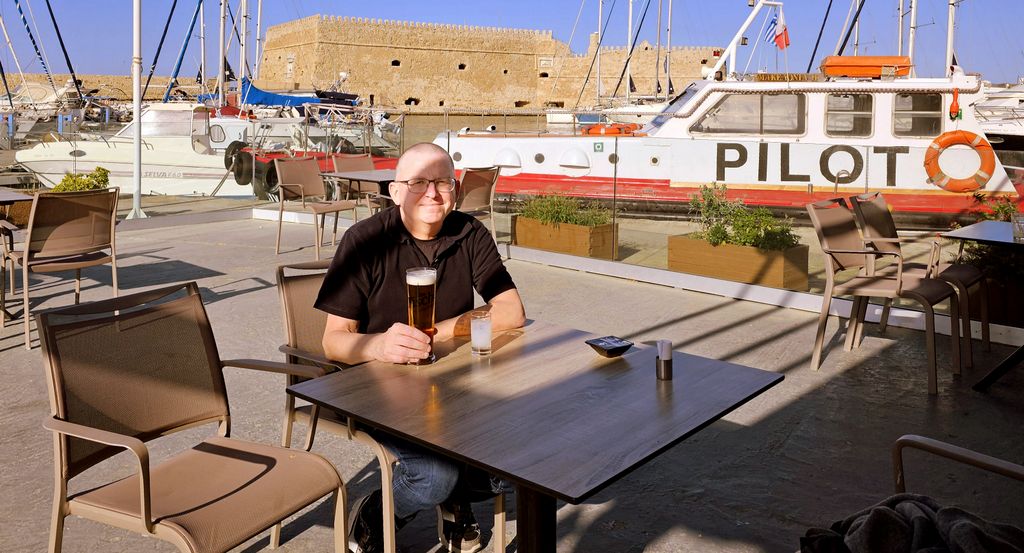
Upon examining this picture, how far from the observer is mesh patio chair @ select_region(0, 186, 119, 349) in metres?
4.50

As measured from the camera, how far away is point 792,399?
152 inches

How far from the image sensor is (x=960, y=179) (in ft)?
26.3

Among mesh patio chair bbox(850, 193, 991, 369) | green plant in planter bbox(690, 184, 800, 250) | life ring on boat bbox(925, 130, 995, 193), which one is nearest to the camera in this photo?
mesh patio chair bbox(850, 193, 991, 369)

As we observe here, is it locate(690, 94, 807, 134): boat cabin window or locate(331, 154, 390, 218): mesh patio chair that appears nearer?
locate(331, 154, 390, 218): mesh patio chair

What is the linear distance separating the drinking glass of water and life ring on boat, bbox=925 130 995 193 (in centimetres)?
694

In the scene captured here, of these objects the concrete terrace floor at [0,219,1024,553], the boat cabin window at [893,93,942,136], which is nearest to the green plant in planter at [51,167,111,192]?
the concrete terrace floor at [0,219,1024,553]

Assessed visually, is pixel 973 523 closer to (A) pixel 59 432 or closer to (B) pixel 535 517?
(B) pixel 535 517

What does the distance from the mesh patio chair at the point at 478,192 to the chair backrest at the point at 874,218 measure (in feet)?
10.4

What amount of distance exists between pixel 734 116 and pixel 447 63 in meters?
45.6

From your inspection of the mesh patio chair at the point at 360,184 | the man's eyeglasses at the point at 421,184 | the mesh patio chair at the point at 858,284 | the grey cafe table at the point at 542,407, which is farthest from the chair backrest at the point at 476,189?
the grey cafe table at the point at 542,407

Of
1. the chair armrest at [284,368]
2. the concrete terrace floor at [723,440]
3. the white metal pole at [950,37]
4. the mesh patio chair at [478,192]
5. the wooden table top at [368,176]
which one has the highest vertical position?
the white metal pole at [950,37]

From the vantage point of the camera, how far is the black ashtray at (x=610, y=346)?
7.14 ft

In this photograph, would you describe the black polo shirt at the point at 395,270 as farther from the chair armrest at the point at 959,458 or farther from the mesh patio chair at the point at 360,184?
the mesh patio chair at the point at 360,184

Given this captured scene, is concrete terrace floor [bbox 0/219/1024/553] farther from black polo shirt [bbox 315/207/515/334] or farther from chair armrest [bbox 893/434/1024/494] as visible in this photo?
chair armrest [bbox 893/434/1024/494]
